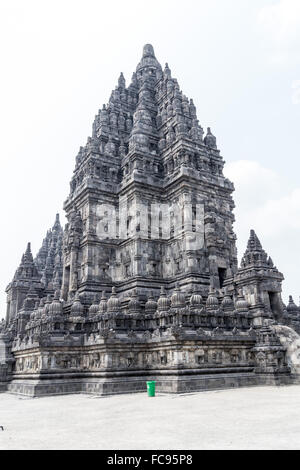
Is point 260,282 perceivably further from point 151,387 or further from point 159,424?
point 159,424

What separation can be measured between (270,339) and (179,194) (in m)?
16.6

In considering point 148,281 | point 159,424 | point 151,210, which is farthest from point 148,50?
point 159,424

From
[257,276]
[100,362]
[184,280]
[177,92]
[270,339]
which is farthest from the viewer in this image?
[177,92]

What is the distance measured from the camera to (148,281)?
113 ft

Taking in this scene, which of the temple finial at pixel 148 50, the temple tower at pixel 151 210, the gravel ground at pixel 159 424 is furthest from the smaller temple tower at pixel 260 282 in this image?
the temple finial at pixel 148 50

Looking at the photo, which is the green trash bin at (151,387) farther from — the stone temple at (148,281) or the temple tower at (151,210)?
the temple tower at (151,210)

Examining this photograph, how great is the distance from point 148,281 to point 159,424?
22.8 m

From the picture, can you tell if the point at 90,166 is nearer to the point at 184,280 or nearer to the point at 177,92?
the point at 177,92

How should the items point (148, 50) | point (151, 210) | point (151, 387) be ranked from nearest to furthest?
1. point (151, 387)
2. point (151, 210)
3. point (148, 50)

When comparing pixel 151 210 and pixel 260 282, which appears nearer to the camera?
pixel 260 282

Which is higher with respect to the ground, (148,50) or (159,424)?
(148,50)

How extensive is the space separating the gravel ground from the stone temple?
5.20 metres

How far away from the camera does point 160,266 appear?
119 feet
